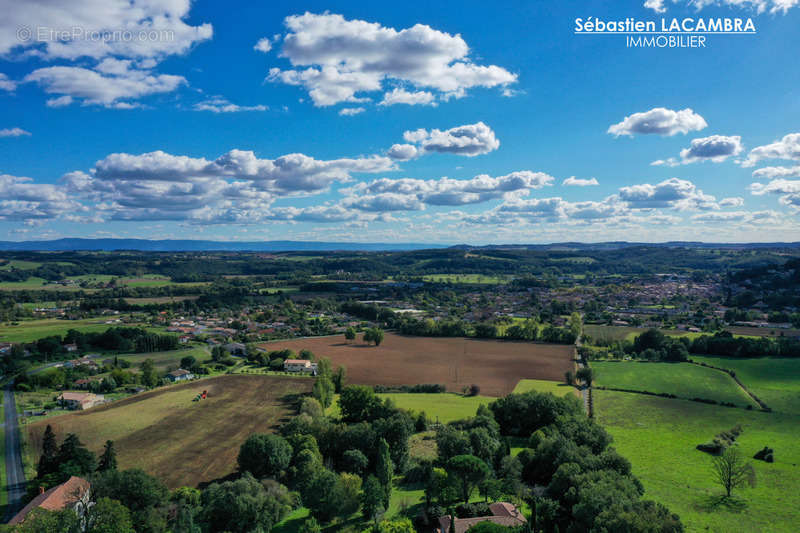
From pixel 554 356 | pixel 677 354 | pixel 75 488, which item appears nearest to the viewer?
pixel 75 488

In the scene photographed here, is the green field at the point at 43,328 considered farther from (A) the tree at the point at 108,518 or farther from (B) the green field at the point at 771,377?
(B) the green field at the point at 771,377

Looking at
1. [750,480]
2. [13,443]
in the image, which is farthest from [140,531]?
[750,480]

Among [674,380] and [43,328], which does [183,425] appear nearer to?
[674,380]

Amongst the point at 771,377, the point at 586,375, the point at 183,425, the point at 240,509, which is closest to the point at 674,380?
the point at 586,375

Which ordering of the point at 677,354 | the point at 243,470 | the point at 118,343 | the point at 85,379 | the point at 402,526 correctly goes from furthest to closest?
1. the point at 118,343
2. the point at 677,354
3. the point at 85,379
4. the point at 243,470
5. the point at 402,526

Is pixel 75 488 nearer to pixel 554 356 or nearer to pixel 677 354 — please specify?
pixel 554 356

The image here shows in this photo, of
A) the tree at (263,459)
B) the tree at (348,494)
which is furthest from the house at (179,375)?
the tree at (348,494)
